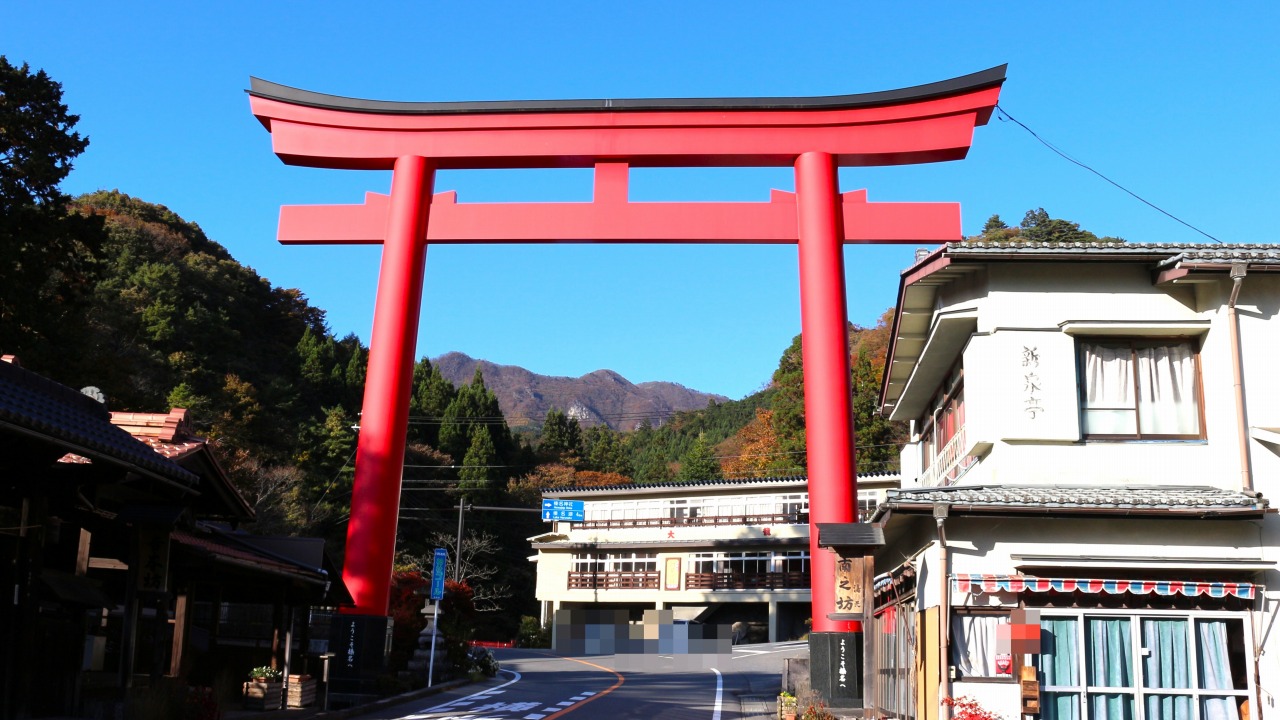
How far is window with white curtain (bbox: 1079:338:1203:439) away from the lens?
38.6 feet

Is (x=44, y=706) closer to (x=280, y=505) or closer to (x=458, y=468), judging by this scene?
(x=280, y=505)

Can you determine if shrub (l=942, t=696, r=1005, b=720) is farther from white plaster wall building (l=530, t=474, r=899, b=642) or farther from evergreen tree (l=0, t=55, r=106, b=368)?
white plaster wall building (l=530, t=474, r=899, b=642)

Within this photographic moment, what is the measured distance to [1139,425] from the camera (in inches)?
464

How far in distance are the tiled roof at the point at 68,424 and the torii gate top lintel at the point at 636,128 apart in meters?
9.84

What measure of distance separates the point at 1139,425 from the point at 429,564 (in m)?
45.9

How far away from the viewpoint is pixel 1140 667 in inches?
408

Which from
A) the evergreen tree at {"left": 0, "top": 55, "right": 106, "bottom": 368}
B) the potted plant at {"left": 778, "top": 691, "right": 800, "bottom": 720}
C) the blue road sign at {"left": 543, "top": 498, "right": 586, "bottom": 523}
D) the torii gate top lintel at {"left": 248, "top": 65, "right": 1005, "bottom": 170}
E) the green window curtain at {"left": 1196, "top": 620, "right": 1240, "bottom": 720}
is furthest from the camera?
the blue road sign at {"left": 543, "top": 498, "right": 586, "bottom": 523}

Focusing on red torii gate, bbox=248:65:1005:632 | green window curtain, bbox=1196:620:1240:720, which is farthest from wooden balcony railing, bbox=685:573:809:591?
green window curtain, bbox=1196:620:1240:720

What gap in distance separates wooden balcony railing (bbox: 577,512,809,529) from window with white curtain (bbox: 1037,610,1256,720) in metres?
38.0

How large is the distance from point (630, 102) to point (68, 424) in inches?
483

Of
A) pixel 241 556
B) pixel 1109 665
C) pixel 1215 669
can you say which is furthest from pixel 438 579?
pixel 1215 669

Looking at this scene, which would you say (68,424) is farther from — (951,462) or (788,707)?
(951,462)

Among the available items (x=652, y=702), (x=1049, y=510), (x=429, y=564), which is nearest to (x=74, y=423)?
(x=1049, y=510)

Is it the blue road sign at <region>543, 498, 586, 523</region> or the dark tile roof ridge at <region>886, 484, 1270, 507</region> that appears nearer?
the dark tile roof ridge at <region>886, 484, 1270, 507</region>
